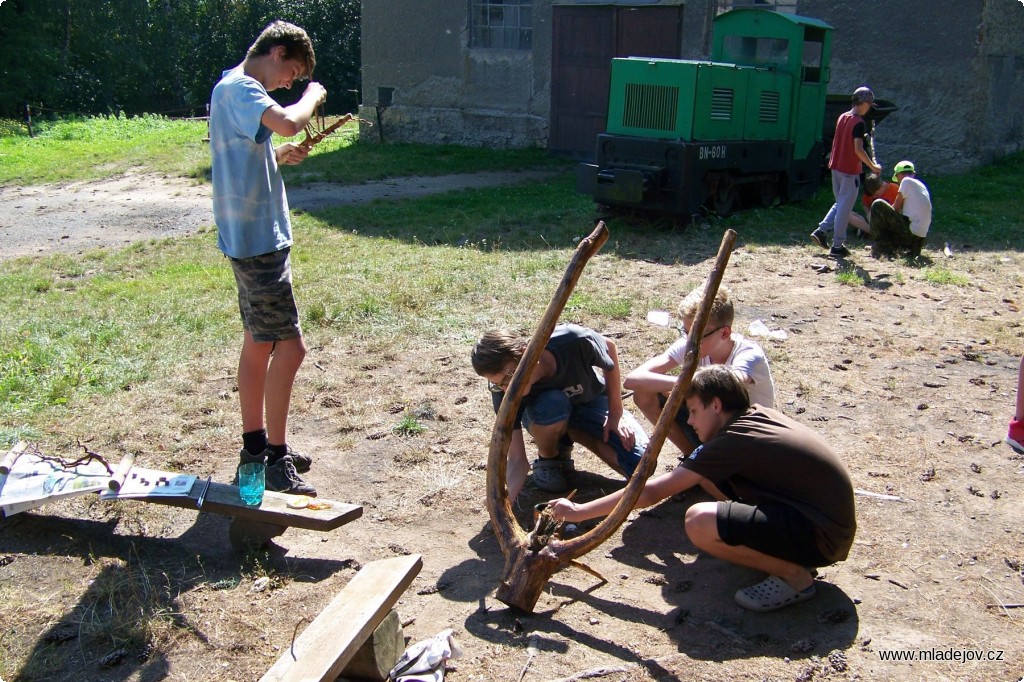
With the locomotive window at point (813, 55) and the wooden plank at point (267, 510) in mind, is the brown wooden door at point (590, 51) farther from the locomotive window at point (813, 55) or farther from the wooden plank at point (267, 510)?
the wooden plank at point (267, 510)

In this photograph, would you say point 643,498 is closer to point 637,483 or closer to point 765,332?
point 637,483

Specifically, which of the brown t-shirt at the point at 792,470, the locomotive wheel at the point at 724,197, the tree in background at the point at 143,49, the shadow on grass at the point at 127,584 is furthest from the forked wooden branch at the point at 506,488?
the tree in background at the point at 143,49

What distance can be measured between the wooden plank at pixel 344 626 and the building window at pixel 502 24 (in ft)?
48.8

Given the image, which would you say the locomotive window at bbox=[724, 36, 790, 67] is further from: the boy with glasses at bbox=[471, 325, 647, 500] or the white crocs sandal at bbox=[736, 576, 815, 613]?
the white crocs sandal at bbox=[736, 576, 815, 613]

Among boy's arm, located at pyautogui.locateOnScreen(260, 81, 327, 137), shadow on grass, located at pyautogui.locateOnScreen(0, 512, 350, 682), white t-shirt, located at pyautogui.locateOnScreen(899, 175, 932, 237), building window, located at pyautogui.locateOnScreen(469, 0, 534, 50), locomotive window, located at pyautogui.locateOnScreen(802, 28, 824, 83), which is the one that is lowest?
shadow on grass, located at pyautogui.locateOnScreen(0, 512, 350, 682)

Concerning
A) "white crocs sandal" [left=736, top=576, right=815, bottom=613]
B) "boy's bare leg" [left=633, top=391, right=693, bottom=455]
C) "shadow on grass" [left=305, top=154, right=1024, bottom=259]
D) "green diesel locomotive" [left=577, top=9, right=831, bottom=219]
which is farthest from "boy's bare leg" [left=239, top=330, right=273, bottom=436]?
"green diesel locomotive" [left=577, top=9, right=831, bottom=219]

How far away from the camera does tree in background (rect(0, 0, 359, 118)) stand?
27.0 metres

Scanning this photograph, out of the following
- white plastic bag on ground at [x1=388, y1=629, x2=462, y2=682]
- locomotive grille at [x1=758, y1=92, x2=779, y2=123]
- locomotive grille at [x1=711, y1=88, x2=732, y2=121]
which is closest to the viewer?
white plastic bag on ground at [x1=388, y1=629, x2=462, y2=682]

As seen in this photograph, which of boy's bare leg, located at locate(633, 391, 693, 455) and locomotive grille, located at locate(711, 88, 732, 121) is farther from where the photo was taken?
locomotive grille, located at locate(711, 88, 732, 121)

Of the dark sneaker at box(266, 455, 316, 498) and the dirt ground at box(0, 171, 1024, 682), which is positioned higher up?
the dark sneaker at box(266, 455, 316, 498)

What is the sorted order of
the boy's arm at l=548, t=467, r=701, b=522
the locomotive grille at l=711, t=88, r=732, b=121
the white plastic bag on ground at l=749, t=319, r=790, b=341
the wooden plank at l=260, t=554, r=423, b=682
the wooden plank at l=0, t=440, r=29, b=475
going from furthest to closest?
the locomotive grille at l=711, t=88, r=732, b=121, the white plastic bag on ground at l=749, t=319, r=790, b=341, the wooden plank at l=0, t=440, r=29, b=475, the boy's arm at l=548, t=467, r=701, b=522, the wooden plank at l=260, t=554, r=423, b=682

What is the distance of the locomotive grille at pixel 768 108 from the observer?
10750 mm

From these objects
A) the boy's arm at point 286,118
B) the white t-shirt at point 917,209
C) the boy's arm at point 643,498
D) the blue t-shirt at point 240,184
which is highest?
the boy's arm at point 286,118

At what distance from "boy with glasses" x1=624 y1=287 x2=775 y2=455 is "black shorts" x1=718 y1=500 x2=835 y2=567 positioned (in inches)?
26.4
